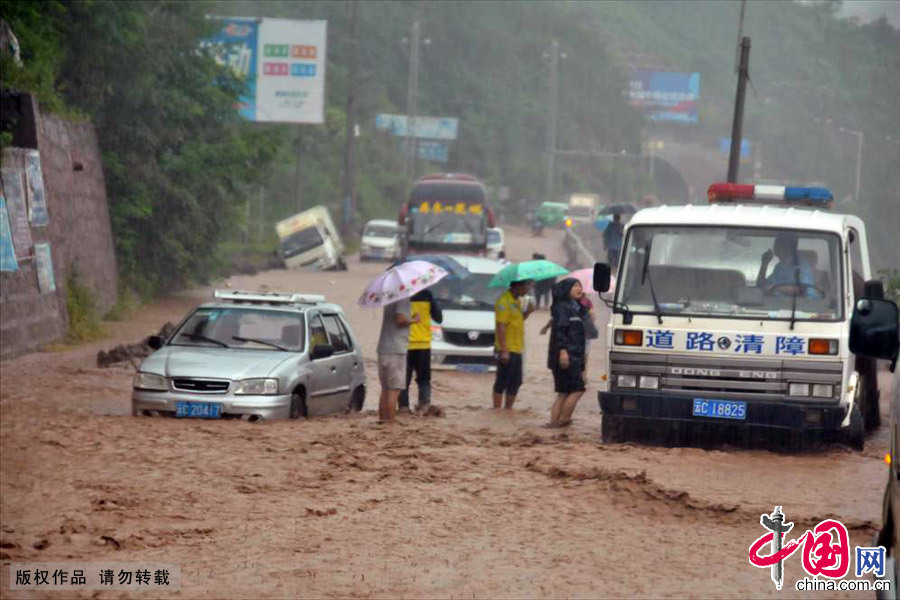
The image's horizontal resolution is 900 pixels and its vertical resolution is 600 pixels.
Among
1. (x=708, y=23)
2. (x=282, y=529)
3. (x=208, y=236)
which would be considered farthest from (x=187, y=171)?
(x=282, y=529)

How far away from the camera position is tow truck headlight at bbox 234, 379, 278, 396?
13.4 metres

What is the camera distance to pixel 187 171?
3192 centimetres

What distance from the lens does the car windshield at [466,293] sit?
2116 centimetres

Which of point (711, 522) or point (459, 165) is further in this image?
point (459, 165)

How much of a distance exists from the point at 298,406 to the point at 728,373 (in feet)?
14.3

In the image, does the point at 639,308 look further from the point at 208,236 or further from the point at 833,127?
the point at 833,127

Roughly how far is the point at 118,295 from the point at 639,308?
1883 cm

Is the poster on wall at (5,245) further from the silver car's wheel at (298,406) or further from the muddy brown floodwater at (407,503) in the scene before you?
the silver car's wheel at (298,406)

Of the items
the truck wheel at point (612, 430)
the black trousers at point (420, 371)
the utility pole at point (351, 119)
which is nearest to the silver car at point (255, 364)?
the black trousers at point (420, 371)

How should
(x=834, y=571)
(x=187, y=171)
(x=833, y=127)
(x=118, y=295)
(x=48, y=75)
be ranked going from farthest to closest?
(x=833, y=127) → (x=187, y=171) → (x=118, y=295) → (x=48, y=75) → (x=834, y=571)

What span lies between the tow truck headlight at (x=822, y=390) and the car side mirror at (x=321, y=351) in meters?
5.07

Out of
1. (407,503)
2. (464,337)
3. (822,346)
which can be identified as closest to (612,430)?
(822,346)

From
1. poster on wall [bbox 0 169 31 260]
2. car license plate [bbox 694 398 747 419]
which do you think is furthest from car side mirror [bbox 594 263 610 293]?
poster on wall [bbox 0 169 31 260]

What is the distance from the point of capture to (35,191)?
22.0 meters
